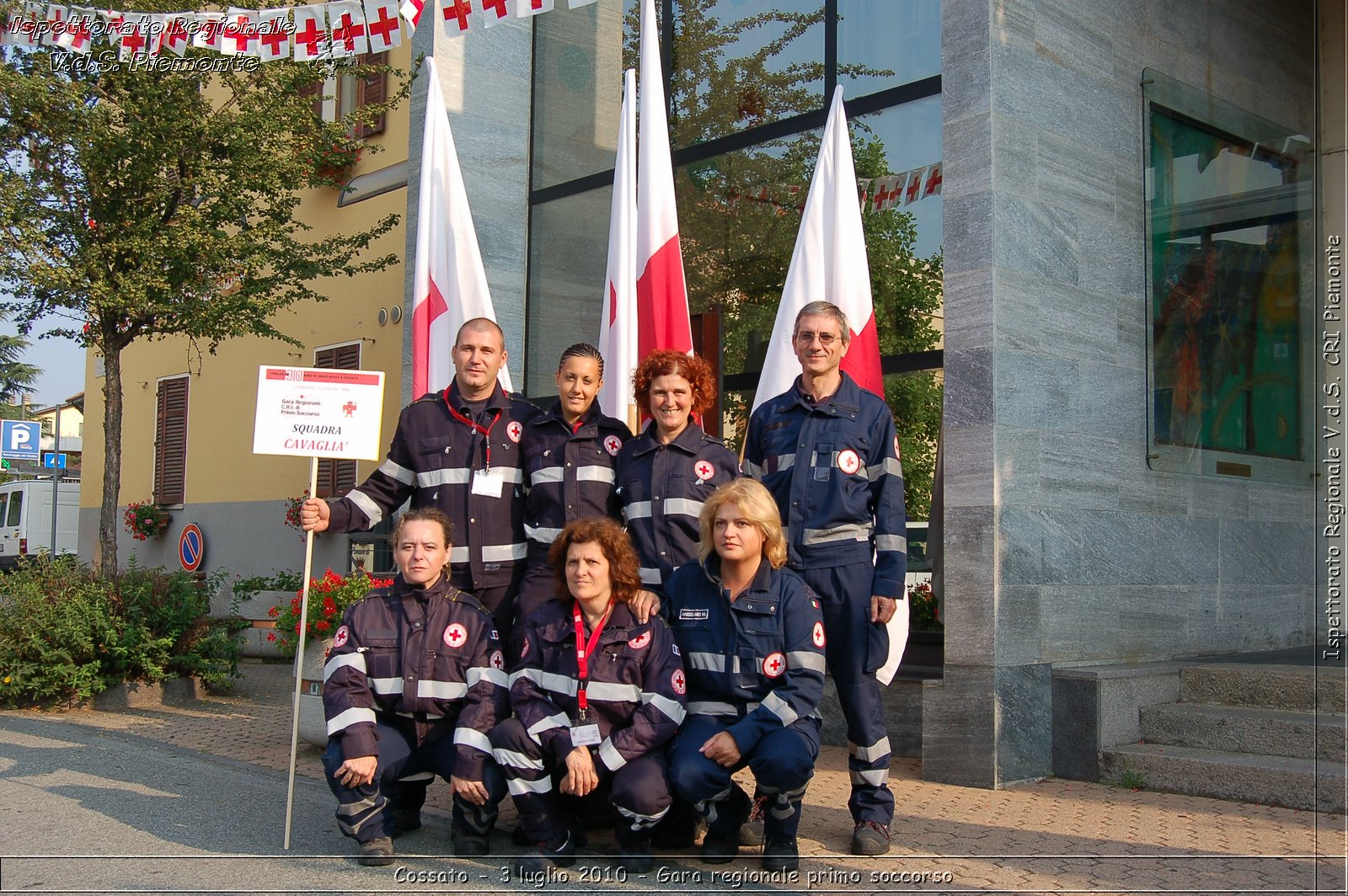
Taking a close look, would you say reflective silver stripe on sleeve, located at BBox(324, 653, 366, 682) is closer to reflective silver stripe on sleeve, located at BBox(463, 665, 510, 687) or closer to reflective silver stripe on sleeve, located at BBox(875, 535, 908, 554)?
reflective silver stripe on sleeve, located at BBox(463, 665, 510, 687)

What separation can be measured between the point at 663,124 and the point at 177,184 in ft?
15.4

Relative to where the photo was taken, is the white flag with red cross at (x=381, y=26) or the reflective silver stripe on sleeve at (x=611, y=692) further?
the white flag with red cross at (x=381, y=26)

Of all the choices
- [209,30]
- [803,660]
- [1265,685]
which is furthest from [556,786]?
[209,30]

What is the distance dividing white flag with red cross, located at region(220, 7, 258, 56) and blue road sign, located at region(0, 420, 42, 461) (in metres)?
13.0

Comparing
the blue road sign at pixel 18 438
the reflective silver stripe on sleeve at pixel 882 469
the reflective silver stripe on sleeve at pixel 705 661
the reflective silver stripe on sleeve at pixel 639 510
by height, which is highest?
the blue road sign at pixel 18 438

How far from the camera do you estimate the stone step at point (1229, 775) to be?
577 centimetres

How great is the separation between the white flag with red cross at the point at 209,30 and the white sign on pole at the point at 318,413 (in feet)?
15.1

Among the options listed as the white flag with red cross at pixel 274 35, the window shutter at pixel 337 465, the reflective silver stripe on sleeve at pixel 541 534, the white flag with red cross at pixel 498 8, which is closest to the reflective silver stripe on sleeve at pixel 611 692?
the reflective silver stripe on sleeve at pixel 541 534

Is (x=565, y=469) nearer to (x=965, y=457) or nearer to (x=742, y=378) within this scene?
(x=965, y=457)

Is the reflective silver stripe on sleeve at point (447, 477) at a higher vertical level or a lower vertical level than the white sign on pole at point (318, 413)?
lower

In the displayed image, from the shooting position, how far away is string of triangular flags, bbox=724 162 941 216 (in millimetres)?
7898

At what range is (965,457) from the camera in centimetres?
666

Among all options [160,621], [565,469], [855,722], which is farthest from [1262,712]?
[160,621]

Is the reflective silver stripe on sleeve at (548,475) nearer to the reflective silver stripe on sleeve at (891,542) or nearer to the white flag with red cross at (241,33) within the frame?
the reflective silver stripe on sleeve at (891,542)
